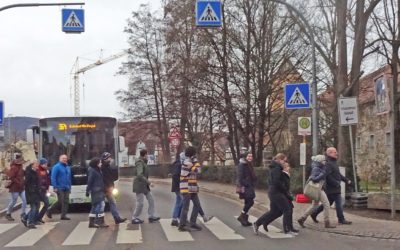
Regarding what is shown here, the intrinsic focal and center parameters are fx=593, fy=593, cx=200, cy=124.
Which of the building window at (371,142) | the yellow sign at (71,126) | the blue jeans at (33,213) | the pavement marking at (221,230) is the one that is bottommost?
the pavement marking at (221,230)

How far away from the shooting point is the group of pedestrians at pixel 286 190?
1201cm

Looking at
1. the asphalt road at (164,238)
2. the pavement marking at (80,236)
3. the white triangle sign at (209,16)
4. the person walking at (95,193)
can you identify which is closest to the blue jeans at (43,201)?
the asphalt road at (164,238)

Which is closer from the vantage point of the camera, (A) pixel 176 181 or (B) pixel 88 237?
(B) pixel 88 237

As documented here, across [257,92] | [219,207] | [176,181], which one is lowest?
[219,207]

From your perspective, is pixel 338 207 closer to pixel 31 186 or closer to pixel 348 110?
pixel 348 110

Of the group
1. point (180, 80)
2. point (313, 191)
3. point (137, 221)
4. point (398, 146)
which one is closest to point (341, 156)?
point (313, 191)

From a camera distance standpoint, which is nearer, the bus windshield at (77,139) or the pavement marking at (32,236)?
the pavement marking at (32,236)

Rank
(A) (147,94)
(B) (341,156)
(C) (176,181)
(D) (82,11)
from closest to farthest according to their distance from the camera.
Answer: (C) (176,181) → (D) (82,11) → (B) (341,156) → (A) (147,94)

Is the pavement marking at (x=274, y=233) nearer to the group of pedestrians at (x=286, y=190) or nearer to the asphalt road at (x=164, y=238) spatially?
the asphalt road at (x=164, y=238)

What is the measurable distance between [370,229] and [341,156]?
6.14 metres

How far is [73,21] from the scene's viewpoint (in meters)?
16.3

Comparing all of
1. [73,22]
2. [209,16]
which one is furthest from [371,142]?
[73,22]

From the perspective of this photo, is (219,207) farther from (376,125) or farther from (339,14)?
(376,125)

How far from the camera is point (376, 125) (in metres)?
49.9
